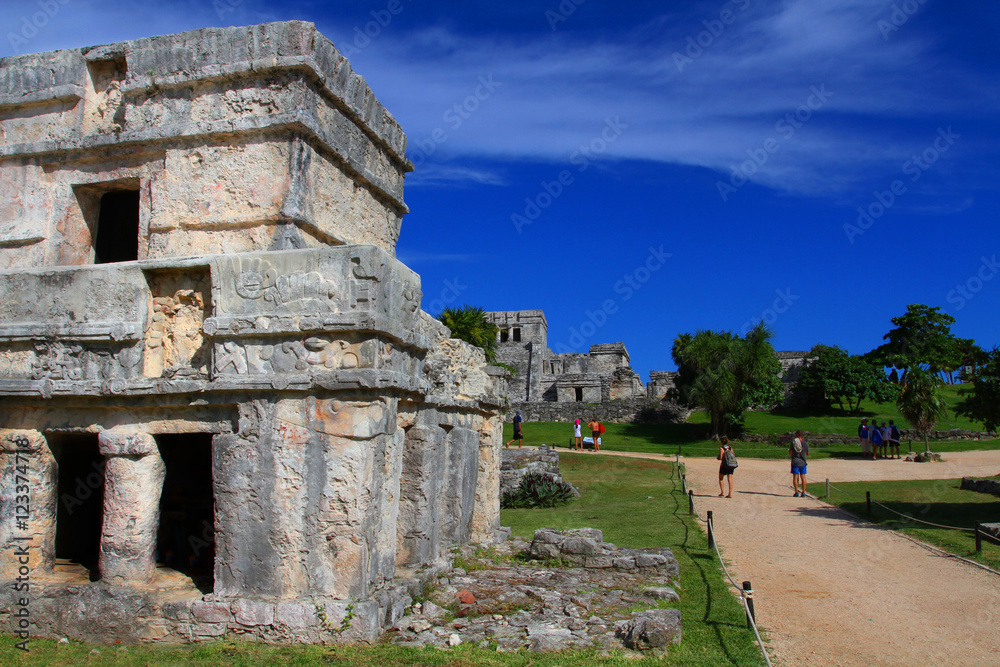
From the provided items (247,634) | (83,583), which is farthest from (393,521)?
(83,583)

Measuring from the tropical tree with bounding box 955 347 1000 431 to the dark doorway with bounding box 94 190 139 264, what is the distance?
1162cm

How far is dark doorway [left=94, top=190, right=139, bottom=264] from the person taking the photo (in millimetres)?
8008

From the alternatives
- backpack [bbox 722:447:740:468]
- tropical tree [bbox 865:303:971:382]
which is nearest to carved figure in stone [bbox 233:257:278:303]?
backpack [bbox 722:447:740:468]

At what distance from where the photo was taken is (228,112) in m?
6.55

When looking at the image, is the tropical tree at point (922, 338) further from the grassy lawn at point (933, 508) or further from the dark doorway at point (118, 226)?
the dark doorway at point (118, 226)

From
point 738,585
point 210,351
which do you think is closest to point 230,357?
point 210,351

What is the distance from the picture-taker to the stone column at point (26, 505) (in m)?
5.99

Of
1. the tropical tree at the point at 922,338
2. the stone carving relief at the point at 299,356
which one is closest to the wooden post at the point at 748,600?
the stone carving relief at the point at 299,356

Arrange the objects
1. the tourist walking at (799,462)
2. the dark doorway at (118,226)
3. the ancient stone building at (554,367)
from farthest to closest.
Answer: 1. the ancient stone building at (554,367)
2. the tourist walking at (799,462)
3. the dark doorway at (118,226)

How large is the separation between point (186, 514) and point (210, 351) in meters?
2.25

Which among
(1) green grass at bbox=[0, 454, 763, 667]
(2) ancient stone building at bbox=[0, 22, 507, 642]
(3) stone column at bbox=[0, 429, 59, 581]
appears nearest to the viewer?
(1) green grass at bbox=[0, 454, 763, 667]

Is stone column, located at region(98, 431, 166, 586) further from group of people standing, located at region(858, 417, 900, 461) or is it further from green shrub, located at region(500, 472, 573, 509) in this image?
group of people standing, located at region(858, 417, 900, 461)

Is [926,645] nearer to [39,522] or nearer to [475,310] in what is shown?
[39,522]

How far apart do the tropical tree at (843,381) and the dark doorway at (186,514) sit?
33.9m
